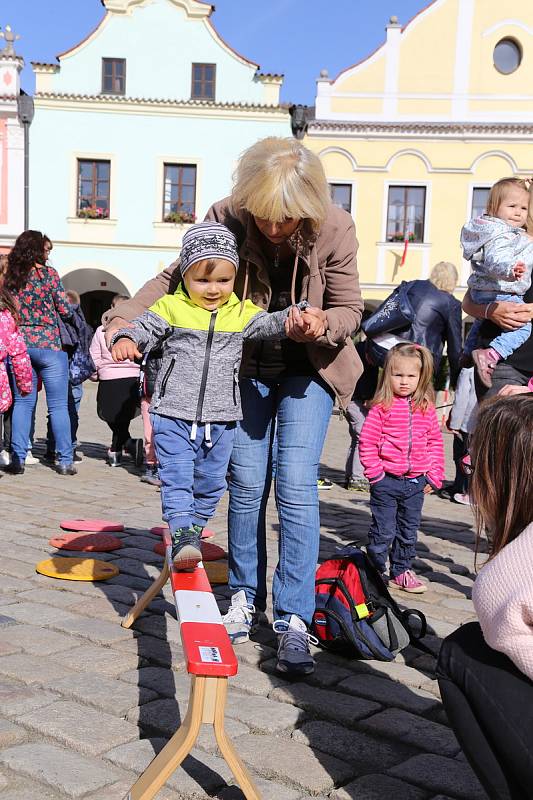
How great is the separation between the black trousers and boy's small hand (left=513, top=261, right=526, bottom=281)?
231cm

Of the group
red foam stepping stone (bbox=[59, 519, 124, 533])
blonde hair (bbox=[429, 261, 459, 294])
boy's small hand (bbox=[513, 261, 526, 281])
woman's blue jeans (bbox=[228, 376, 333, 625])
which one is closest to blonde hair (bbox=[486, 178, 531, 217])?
boy's small hand (bbox=[513, 261, 526, 281])

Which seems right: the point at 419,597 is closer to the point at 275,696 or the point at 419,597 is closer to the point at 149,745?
the point at 275,696

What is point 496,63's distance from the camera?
26.5 metres

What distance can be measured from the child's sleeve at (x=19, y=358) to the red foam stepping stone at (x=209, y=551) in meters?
2.87

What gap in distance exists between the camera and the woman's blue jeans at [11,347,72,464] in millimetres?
8383

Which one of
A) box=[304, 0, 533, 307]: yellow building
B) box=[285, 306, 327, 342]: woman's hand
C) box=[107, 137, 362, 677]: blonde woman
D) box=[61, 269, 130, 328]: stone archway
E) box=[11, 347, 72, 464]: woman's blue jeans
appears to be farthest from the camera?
box=[61, 269, 130, 328]: stone archway

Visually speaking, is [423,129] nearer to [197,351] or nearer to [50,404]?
[50,404]

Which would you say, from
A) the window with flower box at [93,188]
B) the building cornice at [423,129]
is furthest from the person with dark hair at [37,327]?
the building cornice at [423,129]

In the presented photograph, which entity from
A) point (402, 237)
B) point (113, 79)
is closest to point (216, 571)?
point (402, 237)

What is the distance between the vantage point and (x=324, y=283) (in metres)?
3.73

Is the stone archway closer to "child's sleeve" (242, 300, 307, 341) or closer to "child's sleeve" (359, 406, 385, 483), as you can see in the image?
"child's sleeve" (359, 406, 385, 483)

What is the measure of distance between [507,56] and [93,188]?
12683 mm

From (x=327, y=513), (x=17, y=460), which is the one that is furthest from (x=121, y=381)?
(x=327, y=513)

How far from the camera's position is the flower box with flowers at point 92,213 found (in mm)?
26938
